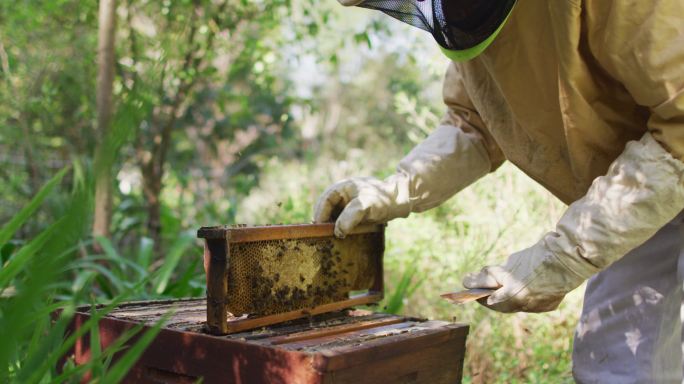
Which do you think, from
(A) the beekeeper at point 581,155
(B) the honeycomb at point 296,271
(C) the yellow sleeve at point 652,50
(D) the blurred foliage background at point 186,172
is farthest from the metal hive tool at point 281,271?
(C) the yellow sleeve at point 652,50

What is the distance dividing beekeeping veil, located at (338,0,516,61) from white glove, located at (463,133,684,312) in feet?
1.49

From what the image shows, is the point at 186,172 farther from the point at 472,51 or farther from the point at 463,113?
the point at 472,51

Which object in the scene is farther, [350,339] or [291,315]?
[291,315]

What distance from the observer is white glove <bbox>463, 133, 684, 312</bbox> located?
156cm

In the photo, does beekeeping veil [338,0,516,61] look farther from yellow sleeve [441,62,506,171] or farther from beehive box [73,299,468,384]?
beehive box [73,299,468,384]

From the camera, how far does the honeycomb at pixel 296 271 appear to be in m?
1.76

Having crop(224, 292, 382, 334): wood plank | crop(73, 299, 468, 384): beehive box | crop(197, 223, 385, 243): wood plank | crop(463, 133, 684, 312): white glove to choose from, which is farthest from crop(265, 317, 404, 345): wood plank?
crop(463, 133, 684, 312): white glove

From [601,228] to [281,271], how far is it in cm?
85

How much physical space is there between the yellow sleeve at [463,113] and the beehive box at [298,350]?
66 cm

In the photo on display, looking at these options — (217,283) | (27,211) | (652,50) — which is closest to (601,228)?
(652,50)

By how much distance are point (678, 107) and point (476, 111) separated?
2.56ft

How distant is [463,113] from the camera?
228 cm

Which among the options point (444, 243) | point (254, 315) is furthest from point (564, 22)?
point (444, 243)

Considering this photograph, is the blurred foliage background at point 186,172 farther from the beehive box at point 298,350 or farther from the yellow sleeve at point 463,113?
the yellow sleeve at point 463,113
